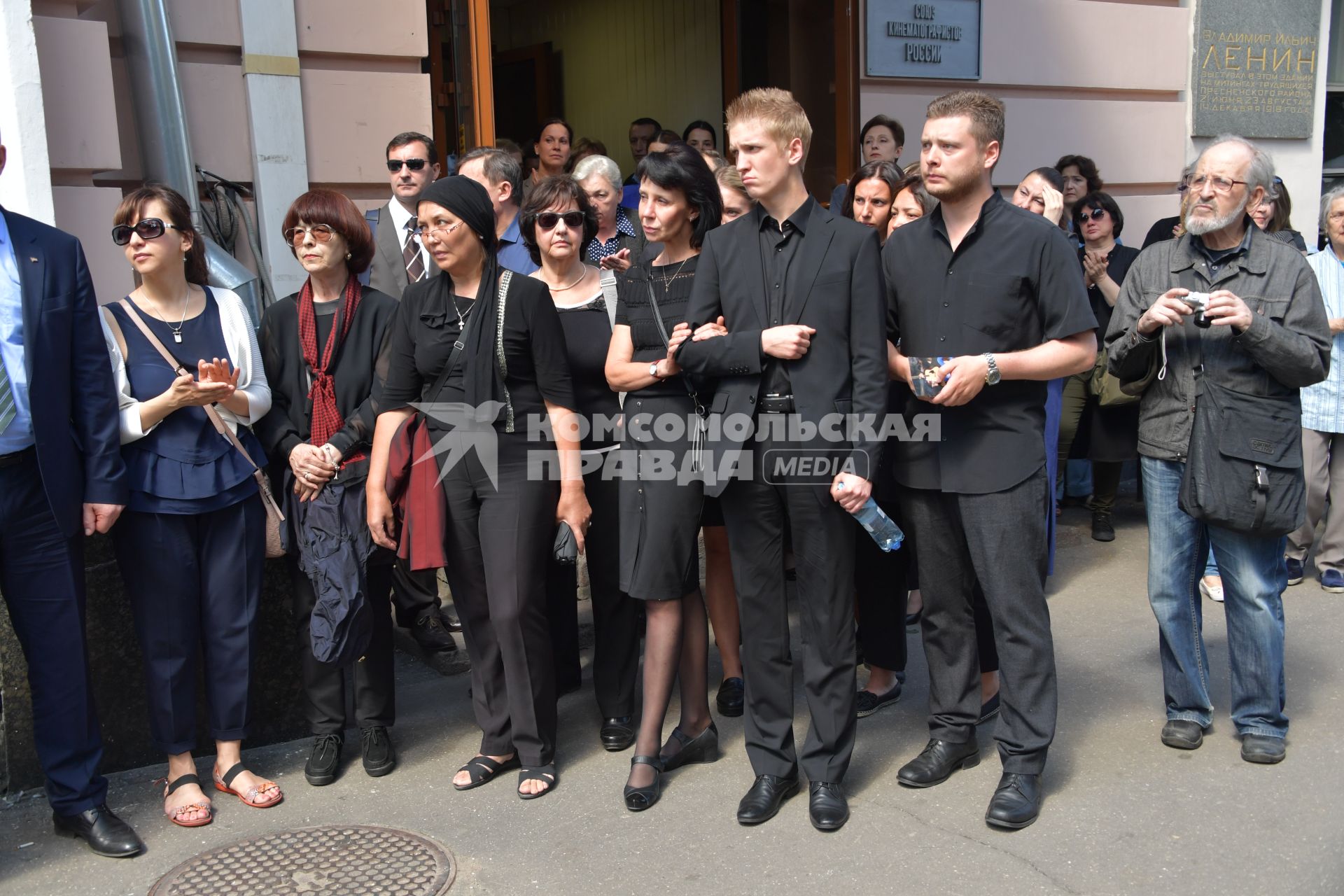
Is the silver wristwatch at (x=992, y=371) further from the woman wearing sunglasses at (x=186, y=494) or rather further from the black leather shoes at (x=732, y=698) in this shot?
the woman wearing sunglasses at (x=186, y=494)

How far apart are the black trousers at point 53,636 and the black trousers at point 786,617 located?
2020mm

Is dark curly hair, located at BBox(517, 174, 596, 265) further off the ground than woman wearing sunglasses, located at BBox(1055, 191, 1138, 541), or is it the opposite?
dark curly hair, located at BBox(517, 174, 596, 265)

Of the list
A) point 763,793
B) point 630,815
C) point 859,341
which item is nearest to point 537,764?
point 630,815

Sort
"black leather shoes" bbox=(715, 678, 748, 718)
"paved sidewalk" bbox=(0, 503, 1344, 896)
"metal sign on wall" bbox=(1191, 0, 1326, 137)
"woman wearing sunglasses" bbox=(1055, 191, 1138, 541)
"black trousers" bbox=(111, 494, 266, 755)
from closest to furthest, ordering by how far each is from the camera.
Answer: "paved sidewalk" bbox=(0, 503, 1344, 896) < "black trousers" bbox=(111, 494, 266, 755) < "black leather shoes" bbox=(715, 678, 748, 718) < "woman wearing sunglasses" bbox=(1055, 191, 1138, 541) < "metal sign on wall" bbox=(1191, 0, 1326, 137)

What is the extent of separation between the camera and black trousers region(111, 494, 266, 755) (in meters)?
3.92

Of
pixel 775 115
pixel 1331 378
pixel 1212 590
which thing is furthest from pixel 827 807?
pixel 1331 378

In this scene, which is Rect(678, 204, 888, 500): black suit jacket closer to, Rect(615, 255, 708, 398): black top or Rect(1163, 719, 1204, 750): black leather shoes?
Rect(615, 255, 708, 398): black top

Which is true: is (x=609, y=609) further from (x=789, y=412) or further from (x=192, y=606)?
(x=192, y=606)

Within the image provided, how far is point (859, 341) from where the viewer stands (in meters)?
3.67

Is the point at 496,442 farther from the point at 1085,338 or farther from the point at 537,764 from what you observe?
the point at 1085,338

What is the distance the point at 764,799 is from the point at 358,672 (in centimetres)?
151

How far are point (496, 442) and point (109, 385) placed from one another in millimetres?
1189

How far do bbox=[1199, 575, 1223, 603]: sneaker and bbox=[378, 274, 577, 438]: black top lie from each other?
11.9ft

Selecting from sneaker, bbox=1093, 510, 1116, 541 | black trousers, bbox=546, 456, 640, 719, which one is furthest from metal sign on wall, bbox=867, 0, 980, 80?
black trousers, bbox=546, 456, 640, 719
